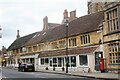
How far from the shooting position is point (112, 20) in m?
22.4

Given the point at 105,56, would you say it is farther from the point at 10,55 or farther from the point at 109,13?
the point at 10,55

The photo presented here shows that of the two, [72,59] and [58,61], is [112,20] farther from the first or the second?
[58,61]

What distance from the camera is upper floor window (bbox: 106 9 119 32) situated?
21859 mm

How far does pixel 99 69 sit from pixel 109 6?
25.8 ft

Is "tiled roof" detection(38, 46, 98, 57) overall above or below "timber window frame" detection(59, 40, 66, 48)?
below

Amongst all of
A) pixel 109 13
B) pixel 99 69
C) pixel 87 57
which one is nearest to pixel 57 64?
pixel 87 57

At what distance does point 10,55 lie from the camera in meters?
62.2

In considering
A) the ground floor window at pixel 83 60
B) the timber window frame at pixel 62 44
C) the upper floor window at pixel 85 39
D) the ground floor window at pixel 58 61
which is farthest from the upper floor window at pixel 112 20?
the timber window frame at pixel 62 44

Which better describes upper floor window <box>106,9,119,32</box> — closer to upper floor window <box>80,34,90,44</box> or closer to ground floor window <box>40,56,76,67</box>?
upper floor window <box>80,34,90,44</box>

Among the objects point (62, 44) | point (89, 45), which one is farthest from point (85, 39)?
point (62, 44)

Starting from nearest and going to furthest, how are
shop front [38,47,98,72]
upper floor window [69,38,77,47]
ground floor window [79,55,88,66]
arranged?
shop front [38,47,98,72] → ground floor window [79,55,88,66] → upper floor window [69,38,77,47]

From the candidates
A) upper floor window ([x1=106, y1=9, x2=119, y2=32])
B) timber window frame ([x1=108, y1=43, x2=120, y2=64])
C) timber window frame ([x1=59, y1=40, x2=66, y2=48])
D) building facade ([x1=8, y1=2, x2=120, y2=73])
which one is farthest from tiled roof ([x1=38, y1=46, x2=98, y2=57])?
upper floor window ([x1=106, y1=9, x2=119, y2=32])

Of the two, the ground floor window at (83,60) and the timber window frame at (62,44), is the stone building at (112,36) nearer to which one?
the ground floor window at (83,60)

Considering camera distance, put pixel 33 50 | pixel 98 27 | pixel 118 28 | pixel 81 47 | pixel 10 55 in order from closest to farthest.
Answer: pixel 118 28 < pixel 98 27 < pixel 81 47 < pixel 33 50 < pixel 10 55
